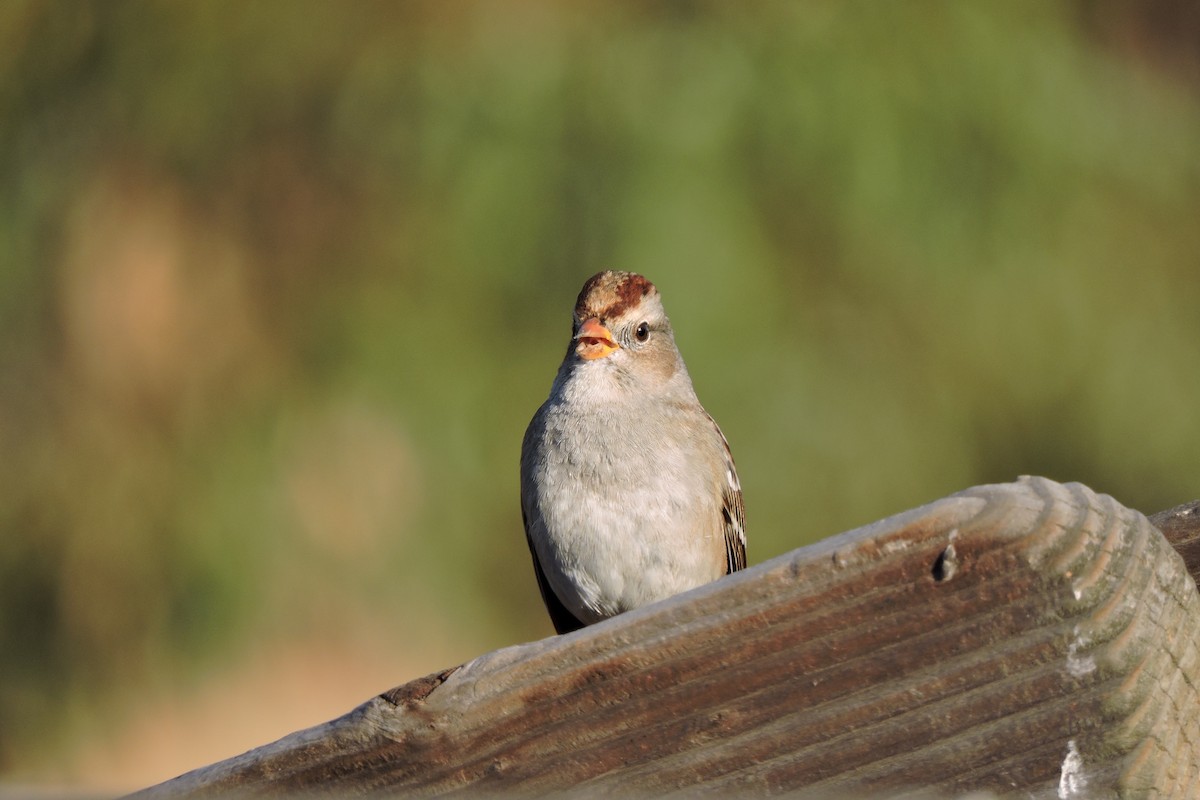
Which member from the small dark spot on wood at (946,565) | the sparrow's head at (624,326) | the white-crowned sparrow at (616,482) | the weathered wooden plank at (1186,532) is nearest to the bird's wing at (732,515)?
the white-crowned sparrow at (616,482)

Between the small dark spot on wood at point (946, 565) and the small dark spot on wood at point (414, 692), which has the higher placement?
the small dark spot on wood at point (414, 692)

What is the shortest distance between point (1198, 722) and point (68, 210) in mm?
3252

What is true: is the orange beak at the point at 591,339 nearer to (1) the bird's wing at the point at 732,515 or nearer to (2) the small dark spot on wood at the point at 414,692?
(1) the bird's wing at the point at 732,515

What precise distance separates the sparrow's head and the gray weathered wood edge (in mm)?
2438

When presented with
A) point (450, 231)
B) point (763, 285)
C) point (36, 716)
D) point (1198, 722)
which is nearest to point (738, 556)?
point (763, 285)

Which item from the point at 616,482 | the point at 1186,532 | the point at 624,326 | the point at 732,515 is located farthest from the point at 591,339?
the point at 1186,532

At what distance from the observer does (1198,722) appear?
129 cm

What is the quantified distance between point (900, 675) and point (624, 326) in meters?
2.76

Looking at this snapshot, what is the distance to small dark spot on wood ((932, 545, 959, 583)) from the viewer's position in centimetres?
121

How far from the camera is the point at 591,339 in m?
3.86

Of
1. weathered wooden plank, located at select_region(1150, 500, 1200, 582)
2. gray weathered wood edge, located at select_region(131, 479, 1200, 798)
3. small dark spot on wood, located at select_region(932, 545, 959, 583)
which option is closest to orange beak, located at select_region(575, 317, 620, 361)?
weathered wooden plank, located at select_region(1150, 500, 1200, 582)

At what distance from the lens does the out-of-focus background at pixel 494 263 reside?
351 centimetres

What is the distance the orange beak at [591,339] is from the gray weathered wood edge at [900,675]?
97.0 inches

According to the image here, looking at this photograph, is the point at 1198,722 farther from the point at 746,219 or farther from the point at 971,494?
the point at 746,219
